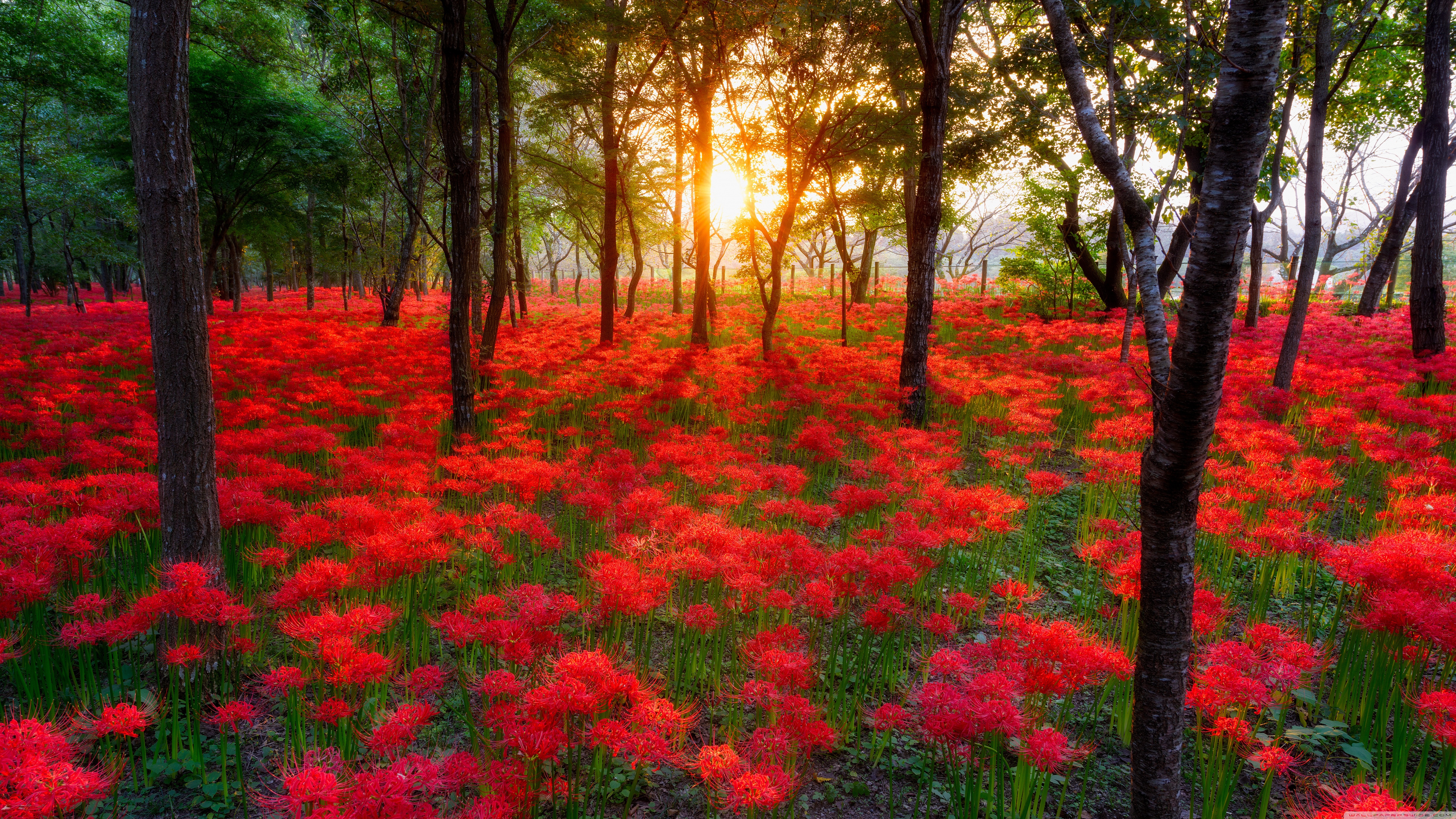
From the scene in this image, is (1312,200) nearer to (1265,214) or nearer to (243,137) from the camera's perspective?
(1265,214)

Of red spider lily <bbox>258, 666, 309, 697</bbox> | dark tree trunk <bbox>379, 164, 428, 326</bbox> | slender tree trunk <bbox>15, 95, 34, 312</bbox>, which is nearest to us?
red spider lily <bbox>258, 666, 309, 697</bbox>

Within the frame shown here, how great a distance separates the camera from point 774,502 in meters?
5.09

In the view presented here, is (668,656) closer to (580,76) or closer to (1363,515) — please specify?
(1363,515)

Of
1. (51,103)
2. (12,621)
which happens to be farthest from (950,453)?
(51,103)

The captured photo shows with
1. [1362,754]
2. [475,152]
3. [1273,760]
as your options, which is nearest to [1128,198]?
[1273,760]

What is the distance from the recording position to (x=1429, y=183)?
11914 mm

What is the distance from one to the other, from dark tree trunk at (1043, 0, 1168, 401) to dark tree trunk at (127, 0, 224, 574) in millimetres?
4824

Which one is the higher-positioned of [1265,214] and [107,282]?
[1265,214]

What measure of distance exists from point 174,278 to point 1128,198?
5282 millimetres

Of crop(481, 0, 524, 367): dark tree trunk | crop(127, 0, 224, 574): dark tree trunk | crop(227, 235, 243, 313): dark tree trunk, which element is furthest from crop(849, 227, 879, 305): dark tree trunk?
crop(227, 235, 243, 313): dark tree trunk

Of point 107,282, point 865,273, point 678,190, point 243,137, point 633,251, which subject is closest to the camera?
point 243,137

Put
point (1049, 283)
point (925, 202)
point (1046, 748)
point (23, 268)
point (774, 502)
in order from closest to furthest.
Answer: point (1046, 748) → point (774, 502) → point (925, 202) → point (1049, 283) → point (23, 268)

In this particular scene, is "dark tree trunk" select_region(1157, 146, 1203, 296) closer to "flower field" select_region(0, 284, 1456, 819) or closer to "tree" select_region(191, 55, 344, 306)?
"flower field" select_region(0, 284, 1456, 819)

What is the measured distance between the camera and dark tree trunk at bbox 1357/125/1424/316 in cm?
1510
